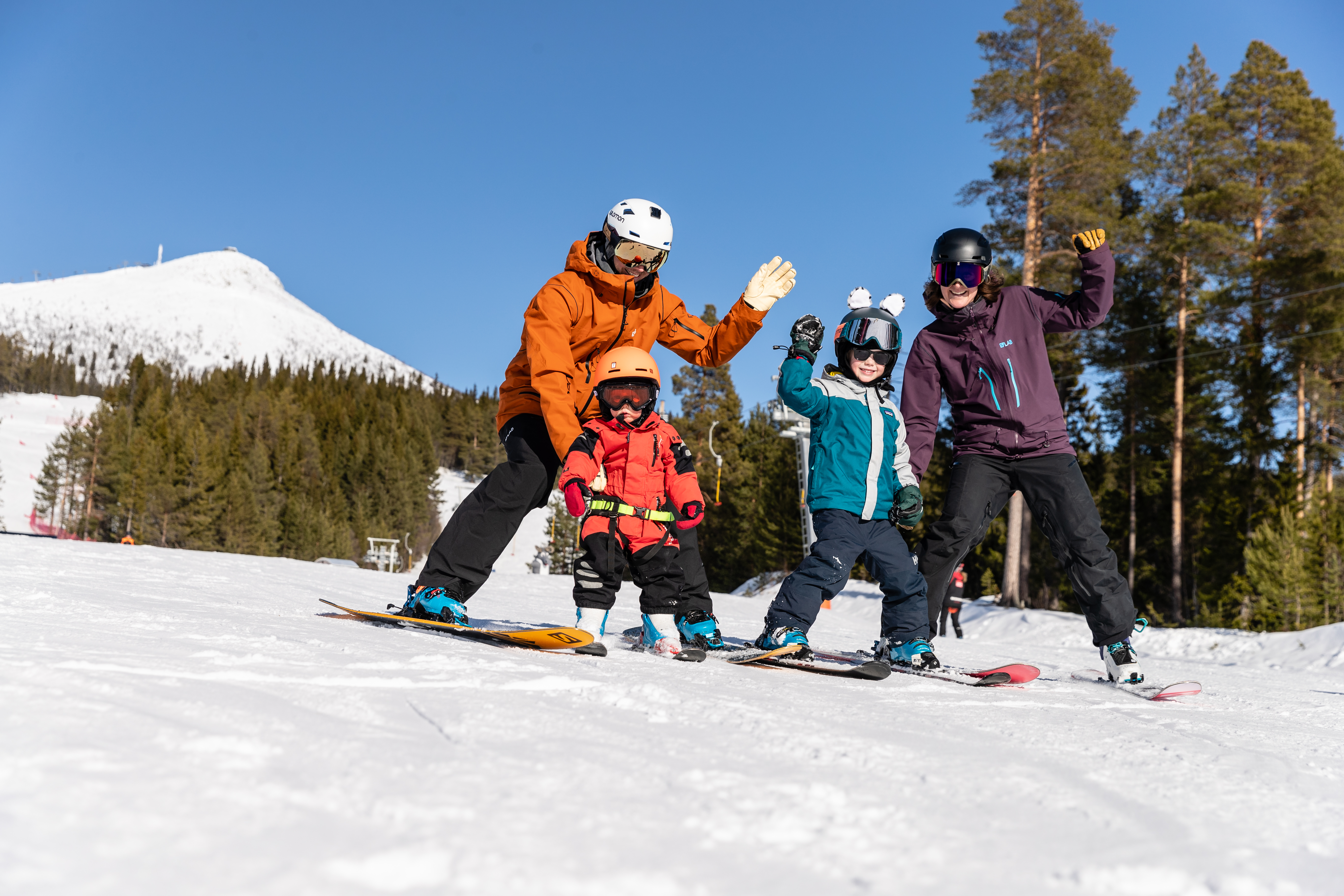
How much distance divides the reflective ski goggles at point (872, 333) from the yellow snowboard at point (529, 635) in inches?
71.9

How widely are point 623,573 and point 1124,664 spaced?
214 cm

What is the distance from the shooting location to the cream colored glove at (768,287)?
4.15 metres

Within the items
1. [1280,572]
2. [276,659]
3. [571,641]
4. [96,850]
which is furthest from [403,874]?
[1280,572]

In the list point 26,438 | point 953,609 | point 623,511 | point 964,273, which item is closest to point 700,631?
point 623,511

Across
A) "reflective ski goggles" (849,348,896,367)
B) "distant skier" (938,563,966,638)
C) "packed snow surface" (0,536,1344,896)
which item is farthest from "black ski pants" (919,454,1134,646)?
"distant skier" (938,563,966,638)

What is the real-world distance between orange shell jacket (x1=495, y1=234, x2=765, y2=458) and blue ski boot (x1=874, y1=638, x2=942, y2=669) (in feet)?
5.05

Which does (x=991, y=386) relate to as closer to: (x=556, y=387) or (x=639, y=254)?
(x=639, y=254)

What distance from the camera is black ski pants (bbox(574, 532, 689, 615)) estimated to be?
3.71 meters

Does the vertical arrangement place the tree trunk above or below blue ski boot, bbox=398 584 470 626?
above

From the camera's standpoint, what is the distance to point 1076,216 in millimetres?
17078

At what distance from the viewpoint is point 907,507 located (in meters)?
3.88

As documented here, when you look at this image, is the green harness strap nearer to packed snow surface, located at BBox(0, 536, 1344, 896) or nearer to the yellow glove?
packed snow surface, located at BBox(0, 536, 1344, 896)

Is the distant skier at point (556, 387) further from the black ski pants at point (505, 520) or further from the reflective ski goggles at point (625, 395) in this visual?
the reflective ski goggles at point (625, 395)

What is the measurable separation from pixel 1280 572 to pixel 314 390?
319ft
